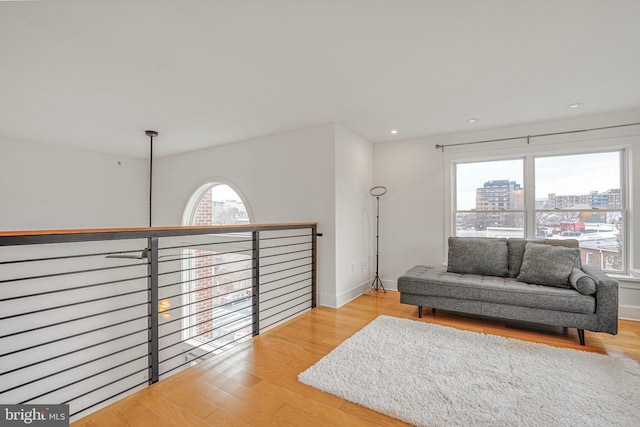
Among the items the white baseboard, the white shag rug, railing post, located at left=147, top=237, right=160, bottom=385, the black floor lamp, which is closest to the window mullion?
the white baseboard

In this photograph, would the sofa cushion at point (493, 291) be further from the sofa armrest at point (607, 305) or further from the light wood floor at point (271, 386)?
the light wood floor at point (271, 386)

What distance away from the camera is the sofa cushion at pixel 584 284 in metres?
2.67

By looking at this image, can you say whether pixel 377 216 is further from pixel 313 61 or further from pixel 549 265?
pixel 313 61

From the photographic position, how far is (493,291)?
9.96ft

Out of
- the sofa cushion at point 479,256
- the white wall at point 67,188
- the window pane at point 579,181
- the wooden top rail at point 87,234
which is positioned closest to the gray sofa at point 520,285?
the sofa cushion at point 479,256

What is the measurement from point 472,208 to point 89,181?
6302 mm

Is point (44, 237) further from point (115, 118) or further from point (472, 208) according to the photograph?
point (472, 208)

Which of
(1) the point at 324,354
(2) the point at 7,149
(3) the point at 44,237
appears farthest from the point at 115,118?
(1) the point at 324,354

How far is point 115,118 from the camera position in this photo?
3.59m

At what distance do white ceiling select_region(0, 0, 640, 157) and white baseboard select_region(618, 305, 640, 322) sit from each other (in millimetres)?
2232

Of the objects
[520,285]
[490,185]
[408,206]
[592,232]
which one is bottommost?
[520,285]

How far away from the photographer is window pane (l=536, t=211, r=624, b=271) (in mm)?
3496

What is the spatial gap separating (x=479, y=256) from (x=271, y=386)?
285 centimetres

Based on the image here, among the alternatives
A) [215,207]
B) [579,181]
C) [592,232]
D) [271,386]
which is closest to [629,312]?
[592,232]
